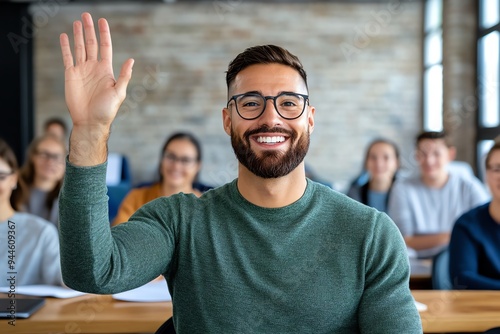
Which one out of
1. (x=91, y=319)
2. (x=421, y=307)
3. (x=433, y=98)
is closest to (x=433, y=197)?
(x=421, y=307)

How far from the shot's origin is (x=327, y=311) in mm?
1324

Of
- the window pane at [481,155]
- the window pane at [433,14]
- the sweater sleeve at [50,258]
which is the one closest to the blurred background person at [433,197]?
the window pane at [481,155]

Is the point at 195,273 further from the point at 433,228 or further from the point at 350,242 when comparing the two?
the point at 433,228

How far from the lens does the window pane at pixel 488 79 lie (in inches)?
220

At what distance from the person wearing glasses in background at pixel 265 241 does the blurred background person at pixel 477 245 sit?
1.34 m

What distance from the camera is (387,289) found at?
1317mm

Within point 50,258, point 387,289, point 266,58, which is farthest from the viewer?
point 50,258

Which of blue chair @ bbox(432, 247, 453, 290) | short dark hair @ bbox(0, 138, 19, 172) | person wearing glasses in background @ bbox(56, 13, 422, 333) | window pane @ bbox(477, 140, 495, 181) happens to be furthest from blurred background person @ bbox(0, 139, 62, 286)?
window pane @ bbox(477, 140, 495, 181)

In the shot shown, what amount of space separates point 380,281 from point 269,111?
1.53ft

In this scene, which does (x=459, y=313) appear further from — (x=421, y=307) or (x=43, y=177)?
(x=43, y=177)

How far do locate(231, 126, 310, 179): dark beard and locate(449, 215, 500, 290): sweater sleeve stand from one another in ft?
4.72

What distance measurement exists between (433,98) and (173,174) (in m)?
4.71

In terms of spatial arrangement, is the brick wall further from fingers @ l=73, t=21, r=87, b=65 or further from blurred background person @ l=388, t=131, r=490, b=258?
fingers @ l=73, t=21, r=87, b=65

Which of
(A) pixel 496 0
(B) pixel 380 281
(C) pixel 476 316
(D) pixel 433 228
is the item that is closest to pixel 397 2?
(A) pixel 496 0
